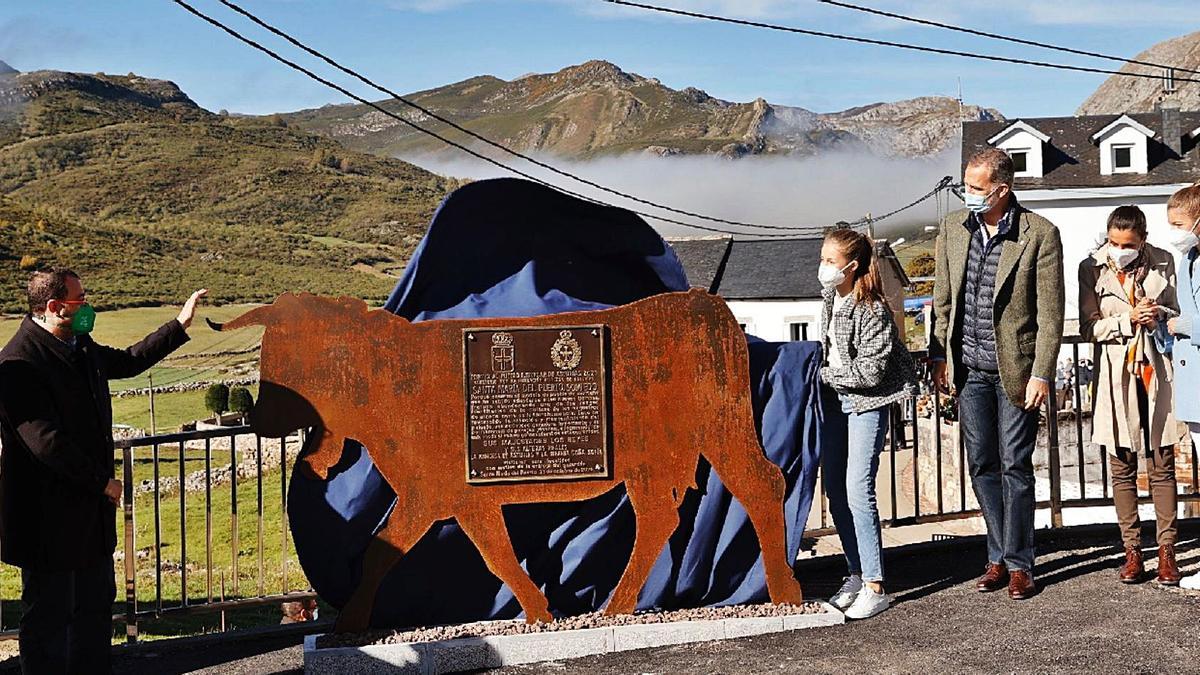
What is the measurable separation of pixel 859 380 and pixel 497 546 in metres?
1.84

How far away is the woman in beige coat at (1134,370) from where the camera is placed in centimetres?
616

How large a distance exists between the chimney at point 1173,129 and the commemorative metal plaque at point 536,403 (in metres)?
42.3

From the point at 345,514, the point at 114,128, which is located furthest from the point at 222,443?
the point at 114,128

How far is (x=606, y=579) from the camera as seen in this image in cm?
580

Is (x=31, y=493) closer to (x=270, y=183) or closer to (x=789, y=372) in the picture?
(x=789, y=372)

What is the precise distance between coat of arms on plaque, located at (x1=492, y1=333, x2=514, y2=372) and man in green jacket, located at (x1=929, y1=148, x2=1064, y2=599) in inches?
84.6

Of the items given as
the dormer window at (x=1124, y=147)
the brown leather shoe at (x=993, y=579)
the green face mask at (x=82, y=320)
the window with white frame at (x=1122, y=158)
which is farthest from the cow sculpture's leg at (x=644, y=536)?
the window with white frame at (x=1122, y=158)

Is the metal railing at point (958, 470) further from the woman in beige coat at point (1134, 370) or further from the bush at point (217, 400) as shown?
the bush at point (217, 400)

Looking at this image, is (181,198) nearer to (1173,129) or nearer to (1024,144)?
(1024,144)

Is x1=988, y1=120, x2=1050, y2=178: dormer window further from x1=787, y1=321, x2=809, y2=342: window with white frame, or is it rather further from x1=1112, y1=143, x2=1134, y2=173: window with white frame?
x1=787, y1=321, x2=809, y2=342: window with white frame

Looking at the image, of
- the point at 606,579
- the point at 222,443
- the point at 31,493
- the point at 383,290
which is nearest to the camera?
the point at 31,493

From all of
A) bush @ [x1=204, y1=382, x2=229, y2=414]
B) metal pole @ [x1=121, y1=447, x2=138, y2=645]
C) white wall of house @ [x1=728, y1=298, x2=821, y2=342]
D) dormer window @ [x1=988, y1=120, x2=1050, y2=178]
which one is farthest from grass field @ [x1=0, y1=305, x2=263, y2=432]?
metal pole @ [x1=121, y1=447, x2=138, y2=645]

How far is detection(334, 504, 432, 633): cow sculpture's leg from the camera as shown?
5457 mm

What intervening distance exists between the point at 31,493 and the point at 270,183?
120 m
